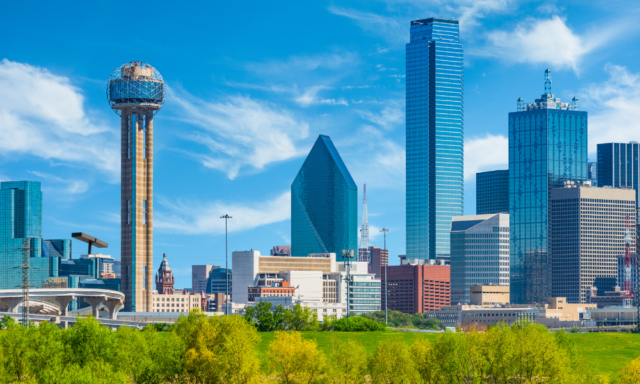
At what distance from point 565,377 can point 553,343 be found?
24.2ft

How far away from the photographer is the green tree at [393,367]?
327 ft

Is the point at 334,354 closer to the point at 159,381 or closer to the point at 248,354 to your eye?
the point at 248,354

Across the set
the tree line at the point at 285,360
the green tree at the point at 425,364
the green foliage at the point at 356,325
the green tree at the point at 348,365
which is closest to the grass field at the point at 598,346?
the green tree at the point at 425,364

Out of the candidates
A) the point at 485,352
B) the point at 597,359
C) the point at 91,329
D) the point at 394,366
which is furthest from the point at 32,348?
the point at 597,359

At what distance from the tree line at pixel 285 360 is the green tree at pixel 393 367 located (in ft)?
0.36

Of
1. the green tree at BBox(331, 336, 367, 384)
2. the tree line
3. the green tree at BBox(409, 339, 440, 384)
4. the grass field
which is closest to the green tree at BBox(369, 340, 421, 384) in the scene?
the tree line

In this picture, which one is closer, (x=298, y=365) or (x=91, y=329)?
(x=298, y=365)

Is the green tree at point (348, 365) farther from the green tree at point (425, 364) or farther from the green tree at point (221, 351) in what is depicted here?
the green tree at point (221, 351)

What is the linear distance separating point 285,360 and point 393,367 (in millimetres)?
12417

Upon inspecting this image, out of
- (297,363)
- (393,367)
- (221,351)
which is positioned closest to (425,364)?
(393,367)

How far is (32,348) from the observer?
366 ft

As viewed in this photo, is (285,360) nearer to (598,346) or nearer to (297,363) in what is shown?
(297,363)

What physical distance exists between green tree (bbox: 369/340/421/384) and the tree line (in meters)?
0.11

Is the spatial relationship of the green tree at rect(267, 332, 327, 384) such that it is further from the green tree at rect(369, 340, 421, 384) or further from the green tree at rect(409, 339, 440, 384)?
the green tree at rect(409, 339, 440, 384)
